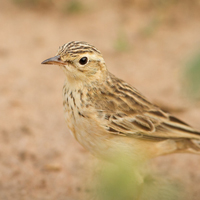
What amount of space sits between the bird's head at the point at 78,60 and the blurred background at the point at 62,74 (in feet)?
3.30

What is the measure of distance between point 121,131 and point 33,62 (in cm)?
414

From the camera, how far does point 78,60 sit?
351 cm

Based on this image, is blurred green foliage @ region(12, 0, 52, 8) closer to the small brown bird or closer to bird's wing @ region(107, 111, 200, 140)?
the small brown bird

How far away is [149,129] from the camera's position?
3840 millimetres

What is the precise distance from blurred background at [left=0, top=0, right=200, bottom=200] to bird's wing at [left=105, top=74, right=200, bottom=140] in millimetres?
559

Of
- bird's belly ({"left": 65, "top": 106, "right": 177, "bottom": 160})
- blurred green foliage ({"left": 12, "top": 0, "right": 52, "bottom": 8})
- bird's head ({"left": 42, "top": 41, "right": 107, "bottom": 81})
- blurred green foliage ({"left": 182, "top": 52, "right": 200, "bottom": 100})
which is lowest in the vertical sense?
blurred green foliage ({"left": 182, "top": 52, "right": 200, "bottom": 100})

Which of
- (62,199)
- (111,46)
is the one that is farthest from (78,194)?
(111,46)

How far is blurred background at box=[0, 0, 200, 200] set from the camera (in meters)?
4.82

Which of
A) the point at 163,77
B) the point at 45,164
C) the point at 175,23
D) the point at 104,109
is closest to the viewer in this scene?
the point at 104,109

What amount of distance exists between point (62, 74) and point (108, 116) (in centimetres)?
352

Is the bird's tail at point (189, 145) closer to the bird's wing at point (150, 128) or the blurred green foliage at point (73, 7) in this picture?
the bird's wing at point (150, 128)

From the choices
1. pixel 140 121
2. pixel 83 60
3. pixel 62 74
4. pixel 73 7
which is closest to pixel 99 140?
pixel 140 121

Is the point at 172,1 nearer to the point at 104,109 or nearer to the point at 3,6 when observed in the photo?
the point at 3,6

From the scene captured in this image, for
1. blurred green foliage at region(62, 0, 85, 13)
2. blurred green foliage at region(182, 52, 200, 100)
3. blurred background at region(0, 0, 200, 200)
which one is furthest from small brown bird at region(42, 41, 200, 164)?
blurred green foliage at region(62, 0, 85, 13)
